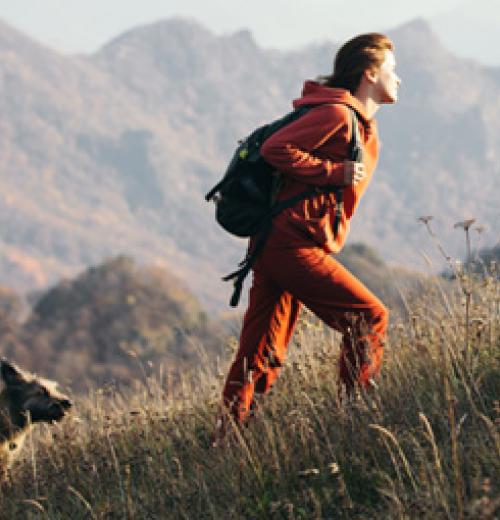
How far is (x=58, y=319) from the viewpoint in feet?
234

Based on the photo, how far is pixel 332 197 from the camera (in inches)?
171

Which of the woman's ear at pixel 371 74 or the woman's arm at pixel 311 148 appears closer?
the woman's arm at pixel 311 148

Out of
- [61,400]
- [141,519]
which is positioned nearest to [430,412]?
[141,519]

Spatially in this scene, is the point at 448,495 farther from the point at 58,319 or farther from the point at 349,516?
the point at 58,319

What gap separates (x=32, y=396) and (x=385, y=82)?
3.03 m

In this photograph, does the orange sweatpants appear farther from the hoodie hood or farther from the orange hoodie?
the hoodie hood

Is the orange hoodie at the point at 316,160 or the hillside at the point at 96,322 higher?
the hillside at the point at 96,322

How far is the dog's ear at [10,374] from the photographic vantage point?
6035 mm

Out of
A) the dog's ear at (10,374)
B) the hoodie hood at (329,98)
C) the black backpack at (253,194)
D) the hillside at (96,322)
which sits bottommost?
the dog's ear at (10,374)

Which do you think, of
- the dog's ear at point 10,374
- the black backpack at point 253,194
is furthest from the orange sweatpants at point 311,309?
the dog's ear at point 10,374

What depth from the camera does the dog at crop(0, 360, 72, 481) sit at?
19.1 feet

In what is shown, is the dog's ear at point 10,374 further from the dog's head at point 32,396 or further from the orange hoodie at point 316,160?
the orange hoodie at point 316,160

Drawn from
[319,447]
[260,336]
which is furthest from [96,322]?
[319,447]

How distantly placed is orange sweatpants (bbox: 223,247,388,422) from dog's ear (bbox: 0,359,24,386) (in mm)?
1960
